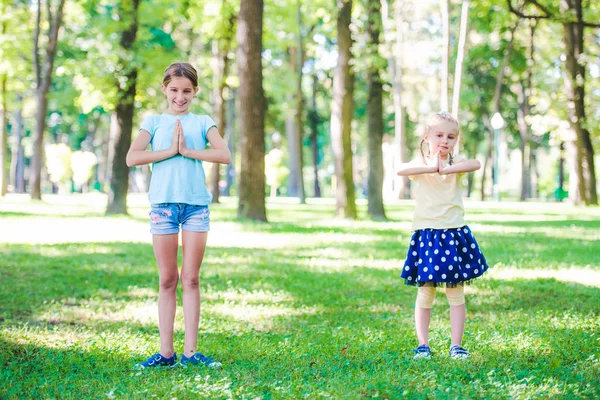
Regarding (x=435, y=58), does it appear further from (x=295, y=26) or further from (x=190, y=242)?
(x=190, y=242)

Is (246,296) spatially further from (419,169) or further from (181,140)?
(181,140)

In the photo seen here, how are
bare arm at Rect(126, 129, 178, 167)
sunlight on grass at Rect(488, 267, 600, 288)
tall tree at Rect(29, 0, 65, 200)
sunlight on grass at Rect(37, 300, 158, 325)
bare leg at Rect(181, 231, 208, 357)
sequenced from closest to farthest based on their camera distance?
bare arm at Rect(126, 129, 178, 167) → bare leg at Rect(181, 231, 208, 357) → sunlight on grass at Rect(37, 300, 158, 325) → sunlight on grass at Rect(488, 267, 600, 288) → tall tree at Rect(29, 0, 65, 200)

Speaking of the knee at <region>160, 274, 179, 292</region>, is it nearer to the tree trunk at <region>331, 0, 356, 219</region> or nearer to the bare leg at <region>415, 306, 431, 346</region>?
the bare leg at <region>415, 306, 431, 346</region>

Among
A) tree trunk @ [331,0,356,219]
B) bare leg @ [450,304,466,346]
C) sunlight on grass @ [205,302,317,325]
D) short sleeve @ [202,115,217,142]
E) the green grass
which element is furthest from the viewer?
tree trunk @ [331,0,356,219]

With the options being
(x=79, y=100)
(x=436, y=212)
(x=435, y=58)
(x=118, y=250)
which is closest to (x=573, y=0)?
(x=435, y=58)

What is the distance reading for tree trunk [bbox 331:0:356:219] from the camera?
1912 cm

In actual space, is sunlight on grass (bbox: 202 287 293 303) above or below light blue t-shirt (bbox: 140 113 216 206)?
below

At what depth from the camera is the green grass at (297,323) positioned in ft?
14.3

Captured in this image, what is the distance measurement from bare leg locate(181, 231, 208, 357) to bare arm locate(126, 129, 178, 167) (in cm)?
53

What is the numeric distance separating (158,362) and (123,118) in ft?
57.3

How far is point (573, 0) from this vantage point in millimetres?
26719

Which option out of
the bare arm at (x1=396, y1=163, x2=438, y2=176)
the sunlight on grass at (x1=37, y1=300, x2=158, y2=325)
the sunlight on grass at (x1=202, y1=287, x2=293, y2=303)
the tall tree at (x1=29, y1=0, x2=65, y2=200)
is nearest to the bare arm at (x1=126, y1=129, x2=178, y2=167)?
the bare arm at (x1=396, y1=163, x2=438, y2=176)

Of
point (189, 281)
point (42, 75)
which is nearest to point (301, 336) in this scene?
point (189, 281)

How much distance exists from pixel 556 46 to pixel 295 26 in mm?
16494
